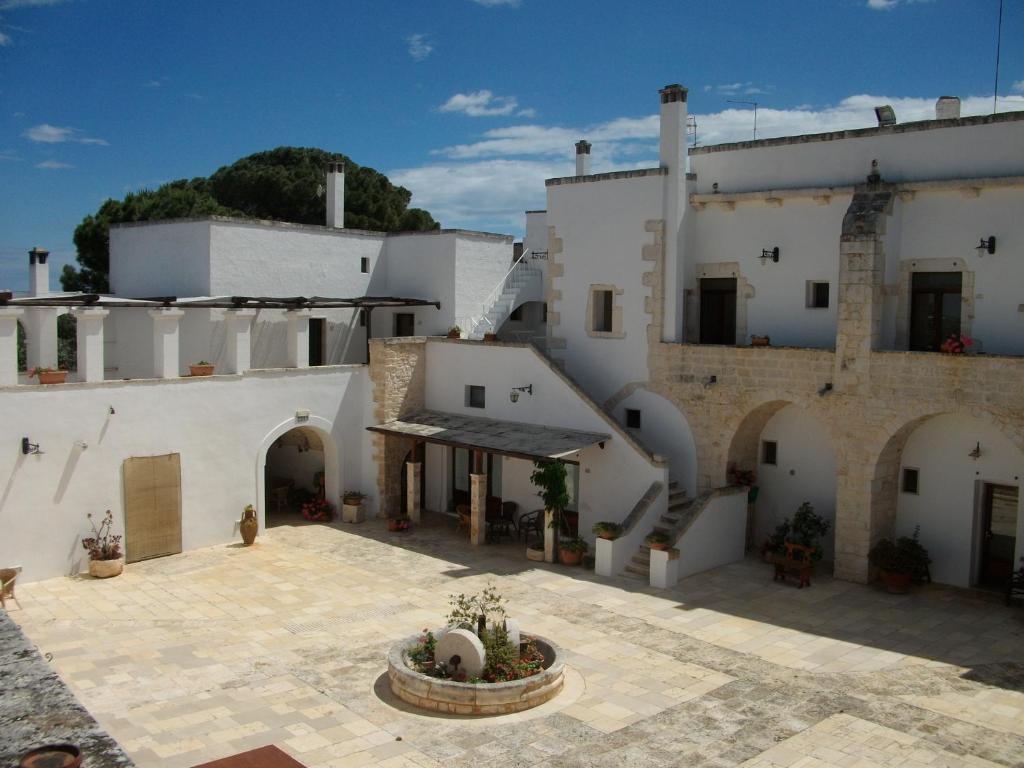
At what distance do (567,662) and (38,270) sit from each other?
16.0 metres

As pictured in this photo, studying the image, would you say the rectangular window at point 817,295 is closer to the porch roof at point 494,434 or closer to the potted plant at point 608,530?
the porch roof at point 494,434

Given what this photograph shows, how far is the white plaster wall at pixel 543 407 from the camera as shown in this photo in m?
18.9

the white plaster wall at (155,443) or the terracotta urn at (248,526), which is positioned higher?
the white plaster wall at (155,443)

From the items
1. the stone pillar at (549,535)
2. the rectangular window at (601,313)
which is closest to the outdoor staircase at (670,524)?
the stone pillar at (549,535)

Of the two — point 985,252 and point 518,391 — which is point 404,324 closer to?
point 518,391

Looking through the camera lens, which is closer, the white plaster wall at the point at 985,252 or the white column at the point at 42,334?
the white plaster wall at the point at 985,252

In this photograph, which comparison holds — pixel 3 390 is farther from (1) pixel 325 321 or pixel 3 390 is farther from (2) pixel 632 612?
(2) pixel 632 612

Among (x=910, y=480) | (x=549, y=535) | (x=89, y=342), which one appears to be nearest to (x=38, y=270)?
(x=89, y=342)

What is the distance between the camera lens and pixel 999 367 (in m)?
15.4

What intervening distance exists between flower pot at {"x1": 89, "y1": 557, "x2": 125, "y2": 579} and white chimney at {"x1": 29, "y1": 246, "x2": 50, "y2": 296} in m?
7.69

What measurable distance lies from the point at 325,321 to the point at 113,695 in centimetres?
1375

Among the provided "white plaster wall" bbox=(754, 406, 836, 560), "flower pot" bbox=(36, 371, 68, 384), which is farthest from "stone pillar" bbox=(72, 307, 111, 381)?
"white plaster wall" bbox=(754, 406, 836, 560)

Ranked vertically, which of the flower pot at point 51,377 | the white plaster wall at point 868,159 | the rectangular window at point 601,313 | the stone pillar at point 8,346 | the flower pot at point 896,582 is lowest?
the flower pot at point 896,582

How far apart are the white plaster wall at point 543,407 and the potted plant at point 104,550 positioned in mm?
7960
